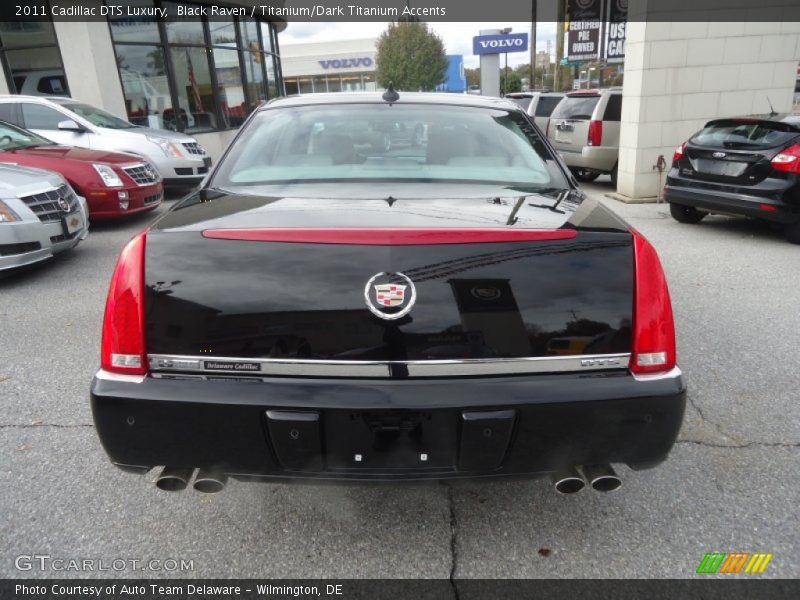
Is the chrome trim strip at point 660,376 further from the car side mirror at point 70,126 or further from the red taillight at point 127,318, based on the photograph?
the car side mirror at point 70,126

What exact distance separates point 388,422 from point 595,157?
10936 mm

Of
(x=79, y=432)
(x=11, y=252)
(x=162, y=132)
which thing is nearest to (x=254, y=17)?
(x=162, y=132)

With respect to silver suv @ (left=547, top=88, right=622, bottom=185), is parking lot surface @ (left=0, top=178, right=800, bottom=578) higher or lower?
lower

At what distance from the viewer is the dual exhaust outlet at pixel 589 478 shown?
1.88 meters

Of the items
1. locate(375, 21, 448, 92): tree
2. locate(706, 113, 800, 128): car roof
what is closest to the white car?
locate(706, 113, 800, 128): car roof

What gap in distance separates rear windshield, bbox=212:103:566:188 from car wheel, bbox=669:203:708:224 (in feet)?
19.8

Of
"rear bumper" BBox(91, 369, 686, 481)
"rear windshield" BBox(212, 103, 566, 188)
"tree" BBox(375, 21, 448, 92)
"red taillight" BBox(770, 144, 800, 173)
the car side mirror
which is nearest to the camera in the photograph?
"rear bumper" BBox(91, 369, 686, 481)

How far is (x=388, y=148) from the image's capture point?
2.80m

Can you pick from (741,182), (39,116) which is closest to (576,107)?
(741,182)

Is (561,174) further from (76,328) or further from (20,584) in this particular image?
(76,328)

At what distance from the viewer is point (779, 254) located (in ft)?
21.1

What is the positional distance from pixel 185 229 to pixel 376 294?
67cm

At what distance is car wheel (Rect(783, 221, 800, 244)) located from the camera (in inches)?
262

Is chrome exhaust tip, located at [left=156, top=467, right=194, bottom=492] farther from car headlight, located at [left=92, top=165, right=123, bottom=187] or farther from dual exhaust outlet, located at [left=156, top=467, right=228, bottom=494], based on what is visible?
car headlight, located at [left=92, top=165, right=123, bottom=187]
